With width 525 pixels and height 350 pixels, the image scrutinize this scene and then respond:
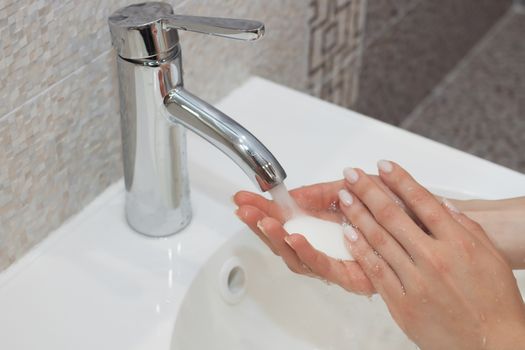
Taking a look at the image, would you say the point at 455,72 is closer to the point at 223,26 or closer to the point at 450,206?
the point at 450,206

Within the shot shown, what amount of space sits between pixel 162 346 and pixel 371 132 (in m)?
0.33

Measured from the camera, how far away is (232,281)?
0.68m

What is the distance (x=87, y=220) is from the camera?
67cm

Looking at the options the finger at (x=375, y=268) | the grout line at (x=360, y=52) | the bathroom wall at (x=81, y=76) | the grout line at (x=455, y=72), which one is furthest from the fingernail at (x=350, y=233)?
the grout line at (x=455, y=72)

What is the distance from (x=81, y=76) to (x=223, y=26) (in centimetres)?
17

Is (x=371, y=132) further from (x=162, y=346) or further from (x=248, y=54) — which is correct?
(x=162, y=346)

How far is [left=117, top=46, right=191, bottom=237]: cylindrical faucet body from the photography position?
56 centimetres

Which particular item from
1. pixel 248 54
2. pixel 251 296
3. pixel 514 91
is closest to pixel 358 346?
pixel 251 296

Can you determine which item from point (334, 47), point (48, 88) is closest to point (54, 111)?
point (48, 88)

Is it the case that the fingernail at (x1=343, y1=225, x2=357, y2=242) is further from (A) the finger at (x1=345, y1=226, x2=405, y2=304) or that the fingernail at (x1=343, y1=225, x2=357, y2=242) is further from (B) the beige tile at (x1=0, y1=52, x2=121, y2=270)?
(B) the beige tile at (x1=0, y1=52, x2=121, y2=270)

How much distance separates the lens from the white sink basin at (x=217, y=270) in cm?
58

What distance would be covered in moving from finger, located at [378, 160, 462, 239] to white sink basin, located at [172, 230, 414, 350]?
0.45 ft

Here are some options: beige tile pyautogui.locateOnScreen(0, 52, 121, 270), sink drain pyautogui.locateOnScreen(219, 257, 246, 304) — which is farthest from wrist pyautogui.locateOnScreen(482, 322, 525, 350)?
beige tile pyautogui.locateOnScreen(0, 52, 121, 270)

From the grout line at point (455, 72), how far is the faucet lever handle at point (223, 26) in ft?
3.30
